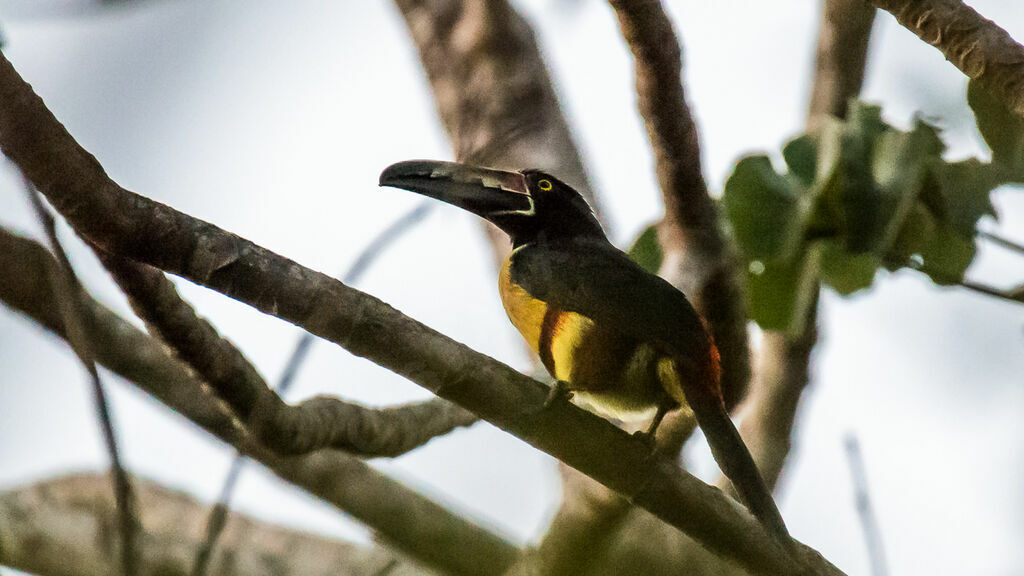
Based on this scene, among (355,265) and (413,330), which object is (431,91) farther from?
(413,330)

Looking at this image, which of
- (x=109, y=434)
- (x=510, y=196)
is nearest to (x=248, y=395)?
(x=109, y=434)

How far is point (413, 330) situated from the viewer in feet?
9.59

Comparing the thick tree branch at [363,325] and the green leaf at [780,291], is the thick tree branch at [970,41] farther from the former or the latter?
the thick tree branch at [363,325]

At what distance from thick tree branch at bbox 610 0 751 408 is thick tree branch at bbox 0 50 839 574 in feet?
4.09

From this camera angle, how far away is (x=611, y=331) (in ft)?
13.1

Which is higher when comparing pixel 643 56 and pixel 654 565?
pixel 643 56

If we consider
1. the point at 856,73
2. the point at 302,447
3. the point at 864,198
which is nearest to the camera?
the point at 302,447

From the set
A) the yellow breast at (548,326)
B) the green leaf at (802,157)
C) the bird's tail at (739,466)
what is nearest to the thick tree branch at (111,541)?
the yellow breast at (548,326)

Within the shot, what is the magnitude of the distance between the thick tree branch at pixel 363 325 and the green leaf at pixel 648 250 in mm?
1518

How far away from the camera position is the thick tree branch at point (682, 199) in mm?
3717

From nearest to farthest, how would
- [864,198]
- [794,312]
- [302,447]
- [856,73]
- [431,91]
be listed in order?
[302,447]
[864,198]
[794,312]
[856,73]
[431,91]

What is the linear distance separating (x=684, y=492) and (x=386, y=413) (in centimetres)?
94

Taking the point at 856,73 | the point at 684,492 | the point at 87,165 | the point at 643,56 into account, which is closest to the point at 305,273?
the point at 87,165

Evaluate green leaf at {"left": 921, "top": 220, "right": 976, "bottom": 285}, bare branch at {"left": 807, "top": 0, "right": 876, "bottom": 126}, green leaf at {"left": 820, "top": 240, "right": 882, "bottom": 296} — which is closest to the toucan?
green leaf at {"left": 820, "top": 240, "right": 882, "bottom": 296}
